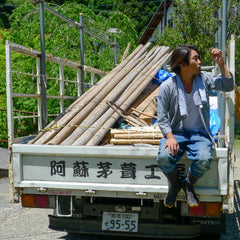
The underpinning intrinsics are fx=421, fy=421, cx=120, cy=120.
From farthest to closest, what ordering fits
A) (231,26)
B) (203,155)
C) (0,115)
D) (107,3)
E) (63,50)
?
(107,3)
(231,26)
(63,50)
(0,115)
(203,155)

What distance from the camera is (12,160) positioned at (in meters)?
4.27

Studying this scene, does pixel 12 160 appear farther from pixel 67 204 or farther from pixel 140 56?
pixel 140 56

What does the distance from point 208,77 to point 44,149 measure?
5.73 ft

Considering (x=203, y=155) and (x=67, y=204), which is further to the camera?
(x=67, y=204)

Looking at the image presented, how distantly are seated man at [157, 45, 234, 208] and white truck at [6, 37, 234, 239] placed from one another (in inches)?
6.4

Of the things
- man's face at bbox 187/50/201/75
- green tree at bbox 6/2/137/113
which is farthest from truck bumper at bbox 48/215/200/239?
green tree at bbox 6/2/137/113

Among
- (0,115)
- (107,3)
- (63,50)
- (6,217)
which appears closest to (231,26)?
(63,50)

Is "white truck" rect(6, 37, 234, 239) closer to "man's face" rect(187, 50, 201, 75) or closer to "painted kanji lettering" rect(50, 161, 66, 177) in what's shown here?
"painted kanji lettering" rect(50, 161, 66, 177)

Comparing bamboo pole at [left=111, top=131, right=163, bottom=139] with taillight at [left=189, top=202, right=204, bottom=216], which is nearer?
taillight at [left=189, top=202, right=204, bottom=216]

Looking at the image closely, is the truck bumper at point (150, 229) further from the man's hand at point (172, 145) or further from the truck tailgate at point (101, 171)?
the man's hand at point (172, 145)

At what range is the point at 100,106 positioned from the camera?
5379 millimetres

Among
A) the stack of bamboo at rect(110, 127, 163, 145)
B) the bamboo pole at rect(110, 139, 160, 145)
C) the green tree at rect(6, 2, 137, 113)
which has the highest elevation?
the green tree at rect(6, 2, 137, 113)

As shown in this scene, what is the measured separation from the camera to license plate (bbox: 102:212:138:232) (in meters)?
4.27

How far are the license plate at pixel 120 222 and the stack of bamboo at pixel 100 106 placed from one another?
788mm
